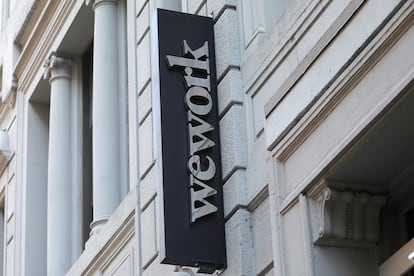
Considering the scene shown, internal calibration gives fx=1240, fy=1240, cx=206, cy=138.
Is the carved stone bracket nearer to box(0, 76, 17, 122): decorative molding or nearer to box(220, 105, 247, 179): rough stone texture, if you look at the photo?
box(220, 105, 247, 179): rough stone texture

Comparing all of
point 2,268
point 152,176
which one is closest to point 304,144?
point 152,176

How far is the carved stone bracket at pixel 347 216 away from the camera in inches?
394

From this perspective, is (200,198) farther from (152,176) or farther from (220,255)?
(152,176)

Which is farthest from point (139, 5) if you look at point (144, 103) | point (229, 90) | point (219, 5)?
point (229, 90)

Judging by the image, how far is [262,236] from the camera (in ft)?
36.4

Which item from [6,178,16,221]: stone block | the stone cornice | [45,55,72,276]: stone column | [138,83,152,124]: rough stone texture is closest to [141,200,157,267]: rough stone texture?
[138,83,152,124]: rough stone texture

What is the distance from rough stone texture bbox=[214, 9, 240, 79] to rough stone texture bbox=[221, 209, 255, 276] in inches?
64.2

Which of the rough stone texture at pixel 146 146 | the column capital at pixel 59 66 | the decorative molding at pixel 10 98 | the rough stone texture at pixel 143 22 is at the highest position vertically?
the decorative molding at pixel 10 98

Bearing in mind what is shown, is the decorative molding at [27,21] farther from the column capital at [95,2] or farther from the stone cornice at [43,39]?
the column capital at [95,2]

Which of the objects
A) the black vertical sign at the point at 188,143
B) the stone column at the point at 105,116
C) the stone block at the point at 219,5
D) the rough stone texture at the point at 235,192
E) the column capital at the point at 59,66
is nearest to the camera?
the black vertical sign at the point at 188,143

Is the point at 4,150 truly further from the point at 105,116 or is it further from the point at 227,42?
the point at 227,42

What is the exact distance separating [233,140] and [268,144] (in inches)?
38.9

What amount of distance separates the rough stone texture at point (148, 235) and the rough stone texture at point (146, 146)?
22.7 inches

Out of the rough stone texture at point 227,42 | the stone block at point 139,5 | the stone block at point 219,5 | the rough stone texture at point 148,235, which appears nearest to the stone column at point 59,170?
the stone block at point 139,5
